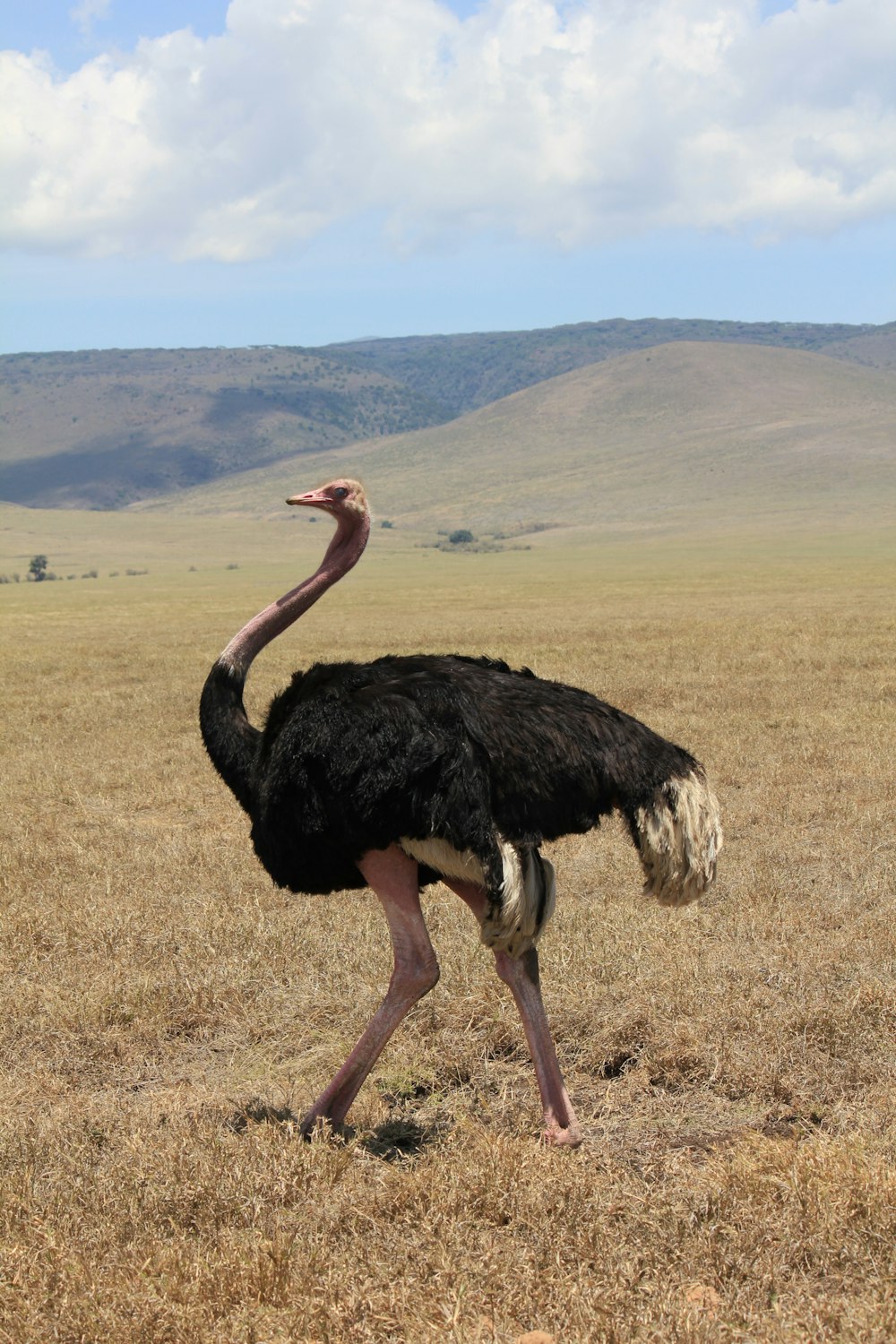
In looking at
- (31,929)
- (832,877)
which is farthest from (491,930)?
(832,877)

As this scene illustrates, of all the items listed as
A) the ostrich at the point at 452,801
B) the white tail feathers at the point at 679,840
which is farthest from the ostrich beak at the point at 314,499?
the white tail feathers at the point at 679,840

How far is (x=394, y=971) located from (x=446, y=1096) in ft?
1.92

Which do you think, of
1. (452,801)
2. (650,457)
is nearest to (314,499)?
(452,801)

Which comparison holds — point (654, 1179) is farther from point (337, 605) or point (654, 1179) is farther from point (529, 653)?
point (337, 605)

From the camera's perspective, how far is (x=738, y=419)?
147000 millimetres

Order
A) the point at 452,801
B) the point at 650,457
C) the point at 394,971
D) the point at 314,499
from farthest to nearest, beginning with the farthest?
the point at 650,457
the point at 314,499
the point at 394,971
the point at 452,801

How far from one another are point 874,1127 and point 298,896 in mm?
3422

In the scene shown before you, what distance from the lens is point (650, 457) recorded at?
440 ft

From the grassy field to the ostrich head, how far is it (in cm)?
176

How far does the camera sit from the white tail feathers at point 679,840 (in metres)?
4.22

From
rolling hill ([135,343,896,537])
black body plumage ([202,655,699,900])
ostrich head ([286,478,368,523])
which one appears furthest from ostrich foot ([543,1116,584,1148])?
rolling hill ([135,343,896,537])

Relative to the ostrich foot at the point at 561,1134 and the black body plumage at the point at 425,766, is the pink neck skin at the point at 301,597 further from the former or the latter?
the ostrich foot at the point at 561,1134

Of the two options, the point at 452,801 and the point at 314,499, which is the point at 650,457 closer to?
the point at 314,499

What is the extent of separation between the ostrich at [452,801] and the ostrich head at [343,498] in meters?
0.59
